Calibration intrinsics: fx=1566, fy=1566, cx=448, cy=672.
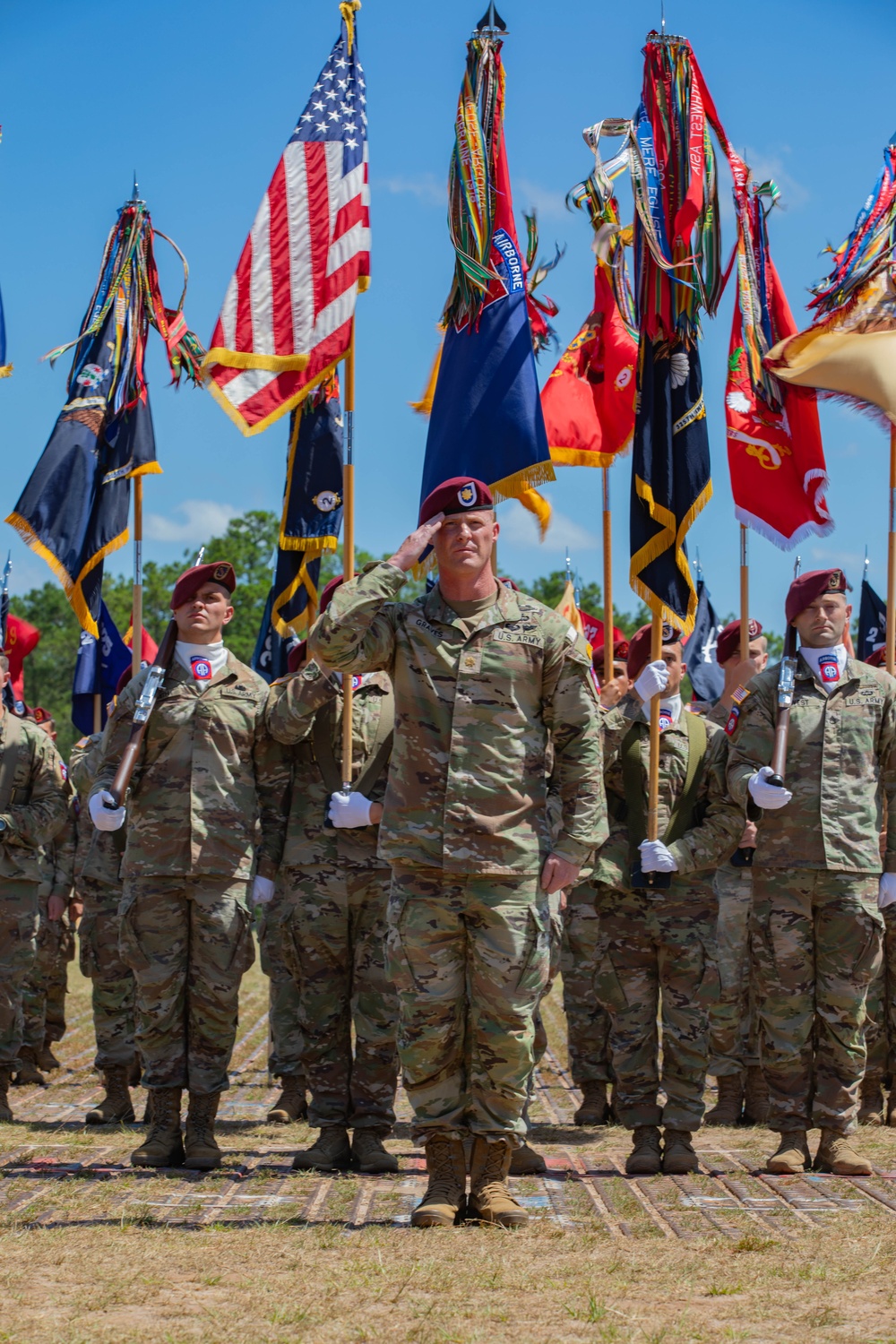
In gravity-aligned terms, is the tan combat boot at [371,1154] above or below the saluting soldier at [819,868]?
below

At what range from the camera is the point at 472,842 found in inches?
219

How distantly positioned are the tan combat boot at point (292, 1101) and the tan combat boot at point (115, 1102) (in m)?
0.77

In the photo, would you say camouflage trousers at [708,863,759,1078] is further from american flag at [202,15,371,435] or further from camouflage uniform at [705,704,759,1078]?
american flag at [202,15,371,435]

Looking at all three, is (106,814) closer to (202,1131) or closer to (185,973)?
(185,973)

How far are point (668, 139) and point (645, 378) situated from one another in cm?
123

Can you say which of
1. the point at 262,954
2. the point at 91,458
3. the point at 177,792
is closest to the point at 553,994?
the point at 262,954

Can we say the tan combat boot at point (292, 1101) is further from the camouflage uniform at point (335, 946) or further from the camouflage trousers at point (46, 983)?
the camouflage trousers at point (46, 983)

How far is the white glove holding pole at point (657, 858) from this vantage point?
6906 mm

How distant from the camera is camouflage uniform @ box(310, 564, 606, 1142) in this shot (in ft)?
18.2

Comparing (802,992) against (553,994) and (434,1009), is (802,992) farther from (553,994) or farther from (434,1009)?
(553,994)

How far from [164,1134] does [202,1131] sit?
6.4 inches

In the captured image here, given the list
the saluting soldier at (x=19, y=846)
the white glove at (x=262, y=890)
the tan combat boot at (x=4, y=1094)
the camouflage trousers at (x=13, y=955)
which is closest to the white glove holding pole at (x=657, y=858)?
the white glove at (x=262, y=890)

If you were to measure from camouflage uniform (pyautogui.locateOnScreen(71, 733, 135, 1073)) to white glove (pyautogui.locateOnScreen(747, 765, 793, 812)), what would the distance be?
12.1 feet

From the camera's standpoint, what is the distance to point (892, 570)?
9.16 meters
